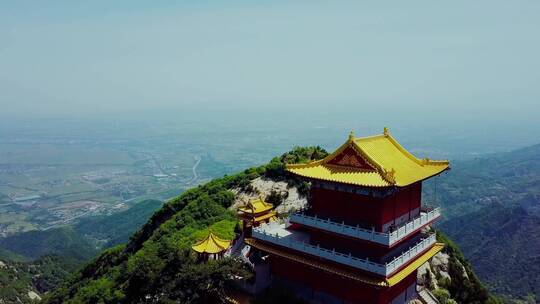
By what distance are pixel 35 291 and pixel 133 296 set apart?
70.8 m

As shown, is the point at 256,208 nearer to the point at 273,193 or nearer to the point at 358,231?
the point at 358,231

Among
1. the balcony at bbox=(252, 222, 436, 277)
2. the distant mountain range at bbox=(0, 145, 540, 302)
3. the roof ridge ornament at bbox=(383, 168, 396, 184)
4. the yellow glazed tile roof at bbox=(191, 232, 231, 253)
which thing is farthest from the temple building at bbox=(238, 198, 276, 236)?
the roof ridge ornament at bbox=(383, 168, 396, 184)

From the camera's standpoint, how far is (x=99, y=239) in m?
170

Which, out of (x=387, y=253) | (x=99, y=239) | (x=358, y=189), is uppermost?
(x=358, y=189)

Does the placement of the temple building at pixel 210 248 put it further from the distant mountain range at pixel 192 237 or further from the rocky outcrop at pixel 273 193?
the rocky outcrop at pixel 273 193

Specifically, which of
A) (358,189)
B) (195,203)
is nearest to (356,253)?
(358,189)

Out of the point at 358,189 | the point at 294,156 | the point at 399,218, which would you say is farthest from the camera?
the point at 294,156

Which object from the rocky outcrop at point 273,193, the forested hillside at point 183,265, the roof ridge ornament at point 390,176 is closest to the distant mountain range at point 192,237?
the forested hillside at point 183,265

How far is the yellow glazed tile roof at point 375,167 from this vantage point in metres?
24.2

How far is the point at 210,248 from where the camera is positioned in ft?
101

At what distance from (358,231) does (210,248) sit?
1055 centimetres

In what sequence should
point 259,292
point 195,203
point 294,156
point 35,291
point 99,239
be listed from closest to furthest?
point 259,292
point 195,203
point 294,156
point 35,291
point 99,239

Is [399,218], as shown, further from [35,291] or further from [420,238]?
[35,291]

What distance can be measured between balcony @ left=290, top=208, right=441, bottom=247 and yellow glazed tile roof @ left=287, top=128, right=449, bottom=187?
2390 millimetres
